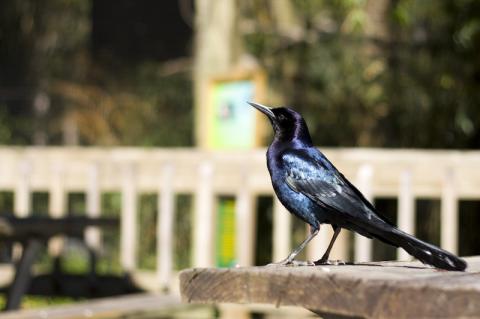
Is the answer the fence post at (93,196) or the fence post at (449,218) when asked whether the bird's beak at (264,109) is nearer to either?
the fence post at (449,218)

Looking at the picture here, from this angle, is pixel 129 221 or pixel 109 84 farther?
pixel 109 84

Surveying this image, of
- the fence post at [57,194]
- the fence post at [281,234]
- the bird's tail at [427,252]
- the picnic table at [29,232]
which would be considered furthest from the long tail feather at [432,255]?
the fence post at [57,194]

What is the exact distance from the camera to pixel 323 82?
1023 cm

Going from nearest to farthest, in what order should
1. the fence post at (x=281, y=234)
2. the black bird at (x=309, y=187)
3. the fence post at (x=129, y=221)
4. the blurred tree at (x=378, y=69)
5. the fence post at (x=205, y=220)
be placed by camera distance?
the black bird at (x=309, y=187), the fence post at (x=281, y=234), the fence post at (x=205, y=220), the fence post at (x=129, y=221), the blurred tree at (x=378, y=69)

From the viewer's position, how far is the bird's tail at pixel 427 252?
2238mm

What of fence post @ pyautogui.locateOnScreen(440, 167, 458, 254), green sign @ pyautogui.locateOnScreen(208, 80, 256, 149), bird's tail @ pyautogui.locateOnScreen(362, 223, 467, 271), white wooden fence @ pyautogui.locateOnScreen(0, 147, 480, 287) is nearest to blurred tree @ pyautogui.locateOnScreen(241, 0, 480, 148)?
green sign @ pyautogui.locateOnScreen(208, 80, 256, 149)

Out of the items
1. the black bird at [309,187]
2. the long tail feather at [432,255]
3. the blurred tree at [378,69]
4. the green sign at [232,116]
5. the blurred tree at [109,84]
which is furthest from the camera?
the blurred tree at [109,84]

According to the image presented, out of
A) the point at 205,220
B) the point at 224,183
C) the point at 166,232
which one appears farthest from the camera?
the point at 224,183

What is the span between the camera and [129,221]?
7199mm

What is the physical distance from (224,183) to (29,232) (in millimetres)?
1347

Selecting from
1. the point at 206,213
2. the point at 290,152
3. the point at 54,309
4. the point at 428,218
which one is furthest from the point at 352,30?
the point at 290,152

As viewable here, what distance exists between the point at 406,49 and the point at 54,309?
17.3ft

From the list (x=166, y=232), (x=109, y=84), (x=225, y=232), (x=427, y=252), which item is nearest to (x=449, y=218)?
(x=225, y=232)

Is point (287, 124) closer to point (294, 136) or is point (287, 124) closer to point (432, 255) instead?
point (294, 136)
